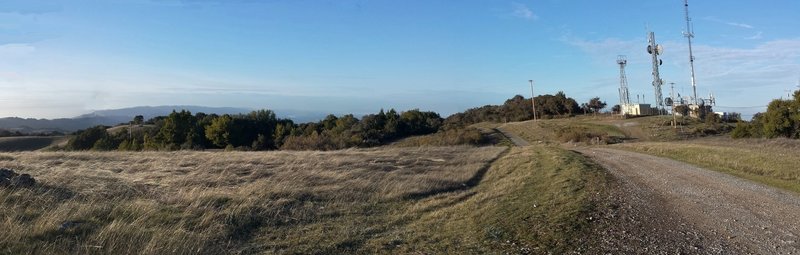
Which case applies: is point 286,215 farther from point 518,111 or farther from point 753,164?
point 518,111

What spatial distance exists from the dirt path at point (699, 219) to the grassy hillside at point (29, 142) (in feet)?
222

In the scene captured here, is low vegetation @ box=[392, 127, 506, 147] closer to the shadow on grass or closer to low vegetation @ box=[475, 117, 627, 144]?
low vegetation @ box=[475, 117, 627, 144]

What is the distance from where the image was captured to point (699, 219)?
952 cm

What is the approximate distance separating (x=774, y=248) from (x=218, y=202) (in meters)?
9.52

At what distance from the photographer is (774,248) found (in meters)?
7.27

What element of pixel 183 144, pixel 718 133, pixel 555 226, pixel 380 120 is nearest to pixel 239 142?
pixel 183 144

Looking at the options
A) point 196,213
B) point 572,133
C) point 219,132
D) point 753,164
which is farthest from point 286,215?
point 219,132

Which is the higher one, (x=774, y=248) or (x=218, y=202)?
(x=218, y=202)

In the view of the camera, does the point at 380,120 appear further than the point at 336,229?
Yes

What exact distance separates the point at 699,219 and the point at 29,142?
7734 cm

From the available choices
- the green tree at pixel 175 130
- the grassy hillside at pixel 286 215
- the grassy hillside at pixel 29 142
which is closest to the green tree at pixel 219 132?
the green tree at pixel 175 130

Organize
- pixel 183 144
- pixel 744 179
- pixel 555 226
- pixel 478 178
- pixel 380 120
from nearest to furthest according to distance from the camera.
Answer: pixel 555 226
pixel 744 179
pixel 478 178
pixel 183 144
pixel 380 120

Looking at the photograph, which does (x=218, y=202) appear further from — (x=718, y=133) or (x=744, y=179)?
(x=718, y=133)

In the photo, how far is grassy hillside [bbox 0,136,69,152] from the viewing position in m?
61.7
